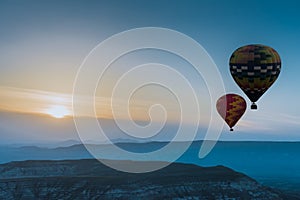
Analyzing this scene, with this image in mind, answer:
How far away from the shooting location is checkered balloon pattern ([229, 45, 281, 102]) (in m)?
49.8

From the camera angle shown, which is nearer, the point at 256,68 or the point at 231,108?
the point at 256,68

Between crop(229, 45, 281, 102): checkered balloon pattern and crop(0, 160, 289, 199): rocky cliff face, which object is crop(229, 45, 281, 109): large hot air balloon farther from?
crop(0, 160, 289, 199): rocky cliff face

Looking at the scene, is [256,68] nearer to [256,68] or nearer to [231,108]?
[256,68]

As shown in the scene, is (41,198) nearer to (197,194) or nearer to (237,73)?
(197,194)

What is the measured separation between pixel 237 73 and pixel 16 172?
288 feet

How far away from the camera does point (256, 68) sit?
4981 cm

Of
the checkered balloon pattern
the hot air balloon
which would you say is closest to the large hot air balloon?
the checkered balloon pattern

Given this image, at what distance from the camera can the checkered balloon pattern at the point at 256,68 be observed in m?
49.8

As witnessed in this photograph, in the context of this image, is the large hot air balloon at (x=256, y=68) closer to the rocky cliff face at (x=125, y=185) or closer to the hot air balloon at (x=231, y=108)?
the hot air balloon at (x=231, y=108)

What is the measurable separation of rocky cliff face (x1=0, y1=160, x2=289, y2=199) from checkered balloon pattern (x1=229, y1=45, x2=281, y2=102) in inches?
2344

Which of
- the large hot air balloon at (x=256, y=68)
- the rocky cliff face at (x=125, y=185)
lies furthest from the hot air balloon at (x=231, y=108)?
the rocky cliff face at (x=125, y=185)

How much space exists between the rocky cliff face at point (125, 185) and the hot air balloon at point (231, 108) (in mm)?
47758

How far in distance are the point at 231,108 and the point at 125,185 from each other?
5160 centimetres

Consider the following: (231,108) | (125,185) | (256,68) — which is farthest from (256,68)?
(125,185)
